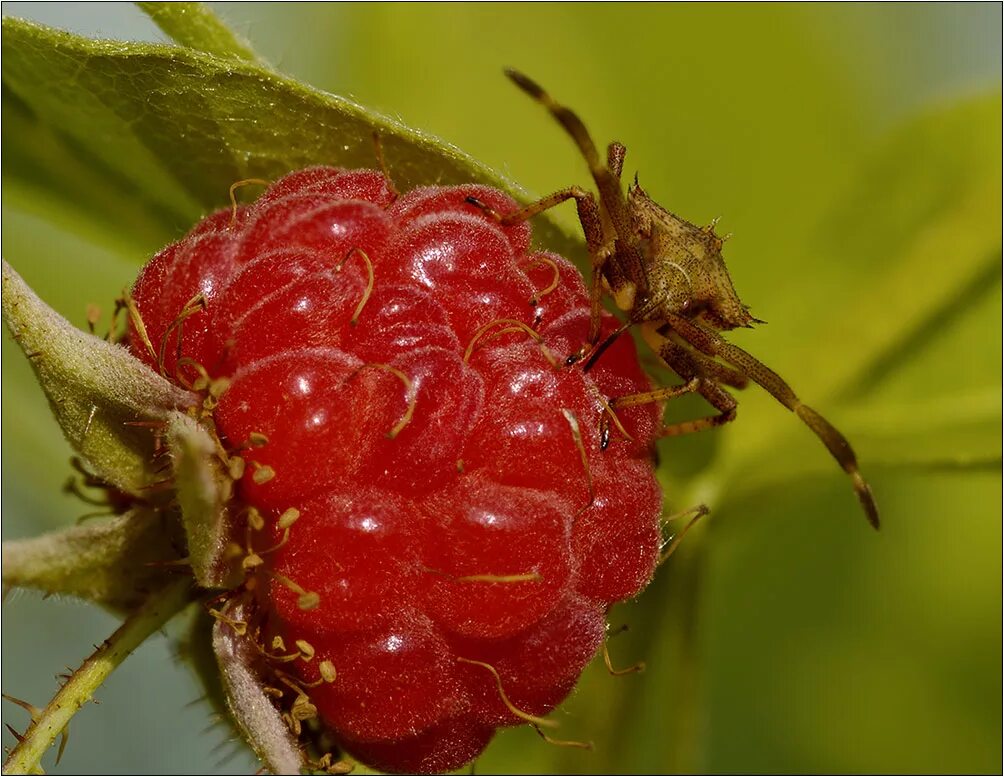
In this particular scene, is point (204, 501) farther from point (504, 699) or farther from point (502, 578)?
point (504, 699)

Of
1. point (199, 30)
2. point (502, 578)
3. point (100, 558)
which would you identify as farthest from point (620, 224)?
point (100, 558)

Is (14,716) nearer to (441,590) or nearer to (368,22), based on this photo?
(441,590)

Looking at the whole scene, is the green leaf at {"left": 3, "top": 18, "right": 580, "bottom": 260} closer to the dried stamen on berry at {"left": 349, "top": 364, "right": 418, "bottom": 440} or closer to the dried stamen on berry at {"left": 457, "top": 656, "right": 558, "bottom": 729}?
the dried stamen on berry at {"left": 349, "top": 364, "right": 418, "bottom": 440}

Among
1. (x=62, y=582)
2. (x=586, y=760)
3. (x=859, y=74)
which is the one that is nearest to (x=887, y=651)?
(x=586, y=760)

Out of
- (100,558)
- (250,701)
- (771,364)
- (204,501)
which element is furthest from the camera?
(771,364)

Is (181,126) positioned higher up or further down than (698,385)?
higher up

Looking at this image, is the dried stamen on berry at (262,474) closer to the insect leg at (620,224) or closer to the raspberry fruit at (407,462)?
the raspberry fruit at (407,462)
